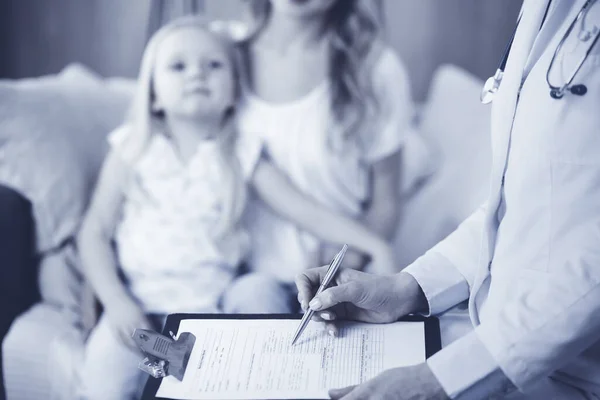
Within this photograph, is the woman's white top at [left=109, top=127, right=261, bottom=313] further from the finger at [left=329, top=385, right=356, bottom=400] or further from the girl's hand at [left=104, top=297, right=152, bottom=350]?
the finger at [left=329, top=385, right=356, bottom=400]

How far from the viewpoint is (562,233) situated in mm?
585

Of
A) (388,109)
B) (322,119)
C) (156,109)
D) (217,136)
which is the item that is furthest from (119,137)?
(388,109)

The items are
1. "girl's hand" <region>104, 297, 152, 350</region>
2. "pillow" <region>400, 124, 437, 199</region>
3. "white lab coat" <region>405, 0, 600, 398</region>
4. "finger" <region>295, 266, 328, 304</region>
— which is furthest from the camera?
"pillow" <region>400, 124, 437, 199</region>

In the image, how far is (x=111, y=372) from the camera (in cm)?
100

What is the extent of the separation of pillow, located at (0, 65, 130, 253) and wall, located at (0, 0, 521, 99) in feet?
1.04

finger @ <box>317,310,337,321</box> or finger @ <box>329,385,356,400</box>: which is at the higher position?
finger @ <box>317,310,337,321</box>

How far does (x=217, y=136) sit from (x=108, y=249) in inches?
11.8

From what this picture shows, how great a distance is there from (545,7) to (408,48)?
870 mm

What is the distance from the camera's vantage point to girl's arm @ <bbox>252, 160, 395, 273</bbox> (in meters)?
1.15

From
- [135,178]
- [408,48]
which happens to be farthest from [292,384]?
[408,48]

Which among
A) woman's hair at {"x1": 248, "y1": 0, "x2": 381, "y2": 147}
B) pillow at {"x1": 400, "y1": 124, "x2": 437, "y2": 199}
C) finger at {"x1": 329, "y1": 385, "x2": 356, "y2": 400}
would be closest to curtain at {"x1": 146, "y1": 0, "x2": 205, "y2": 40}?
woman's hair at {"x1": 248, "y1": 0, "x2": 381, "y2": 147}

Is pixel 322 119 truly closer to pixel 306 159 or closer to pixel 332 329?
pixel 306 159

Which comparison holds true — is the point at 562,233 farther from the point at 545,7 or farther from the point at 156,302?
the point at 156,302

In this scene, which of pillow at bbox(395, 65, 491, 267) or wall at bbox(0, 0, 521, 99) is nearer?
pillow at bbox(395, 65, 491, 267)
